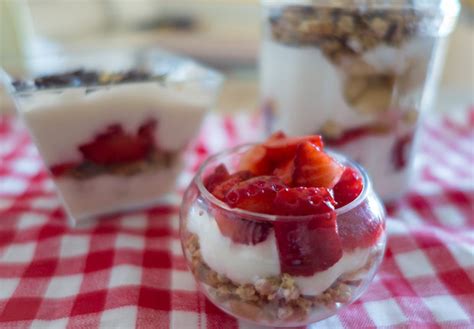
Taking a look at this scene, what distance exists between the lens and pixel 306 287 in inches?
14.8

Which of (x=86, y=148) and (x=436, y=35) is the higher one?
(x=436, y=35)

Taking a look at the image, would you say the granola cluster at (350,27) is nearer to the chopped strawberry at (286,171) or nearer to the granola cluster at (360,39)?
the granola cluster at (360,39)

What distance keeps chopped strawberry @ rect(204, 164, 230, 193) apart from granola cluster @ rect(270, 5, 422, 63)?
0.75ft

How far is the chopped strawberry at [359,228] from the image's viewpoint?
1.26ft

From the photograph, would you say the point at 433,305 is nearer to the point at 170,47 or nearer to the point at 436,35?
the point at 436,35

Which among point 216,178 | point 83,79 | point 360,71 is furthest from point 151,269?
point 360,71

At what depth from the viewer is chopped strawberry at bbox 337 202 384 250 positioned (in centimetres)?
38

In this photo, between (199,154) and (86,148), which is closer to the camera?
(86,148)

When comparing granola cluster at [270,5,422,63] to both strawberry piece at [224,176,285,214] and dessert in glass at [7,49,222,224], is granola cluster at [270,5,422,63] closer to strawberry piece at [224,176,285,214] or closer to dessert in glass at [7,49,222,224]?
dessert in glass at [7,49,222,224]

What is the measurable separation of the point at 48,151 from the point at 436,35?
0.52m

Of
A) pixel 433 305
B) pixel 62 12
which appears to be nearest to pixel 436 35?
pixel 433 305

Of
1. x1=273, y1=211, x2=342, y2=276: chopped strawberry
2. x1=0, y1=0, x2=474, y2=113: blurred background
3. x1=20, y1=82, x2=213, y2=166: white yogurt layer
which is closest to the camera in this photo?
x1=273, y1=211, x2=342, y2=276: chopped strawberry

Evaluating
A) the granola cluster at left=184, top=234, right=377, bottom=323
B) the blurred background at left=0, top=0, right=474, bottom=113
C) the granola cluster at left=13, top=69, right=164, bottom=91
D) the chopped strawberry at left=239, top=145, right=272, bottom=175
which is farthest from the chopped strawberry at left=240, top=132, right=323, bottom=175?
the blurred background at left=0, top=0, right=474, bottom=113

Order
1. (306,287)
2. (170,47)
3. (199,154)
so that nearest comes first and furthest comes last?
1. (306,287)
2. (199,154)
3. (170,47)
